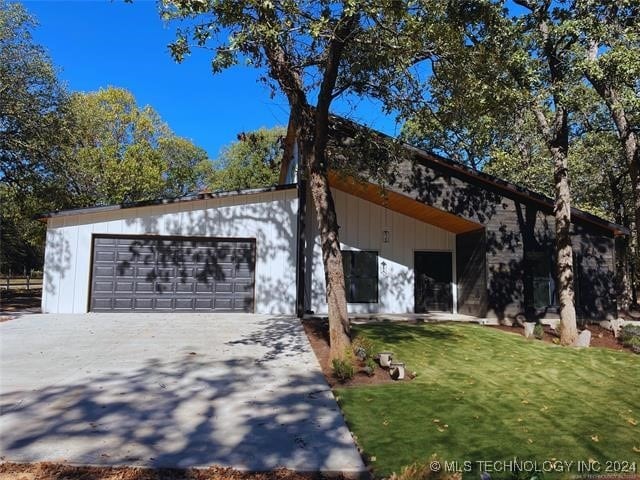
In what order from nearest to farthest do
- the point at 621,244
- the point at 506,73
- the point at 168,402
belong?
the point at 168,402 → the point at 506,73 → the point at 621,244

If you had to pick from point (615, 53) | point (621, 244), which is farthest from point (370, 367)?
point (621, 244)

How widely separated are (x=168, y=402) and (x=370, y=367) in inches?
112

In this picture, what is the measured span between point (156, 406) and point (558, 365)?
6.81 metres

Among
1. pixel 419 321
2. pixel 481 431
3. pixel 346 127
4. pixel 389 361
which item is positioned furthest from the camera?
pixel 419 321

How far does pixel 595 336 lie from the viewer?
11.5 metres

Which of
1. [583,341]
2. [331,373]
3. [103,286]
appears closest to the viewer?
[331,373]

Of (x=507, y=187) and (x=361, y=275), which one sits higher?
(x=507, y=187)

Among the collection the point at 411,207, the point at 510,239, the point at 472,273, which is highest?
the point at 411,207

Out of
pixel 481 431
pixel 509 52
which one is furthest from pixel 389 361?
pixel 509 52

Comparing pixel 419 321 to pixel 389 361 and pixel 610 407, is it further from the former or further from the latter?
pixel 610 407

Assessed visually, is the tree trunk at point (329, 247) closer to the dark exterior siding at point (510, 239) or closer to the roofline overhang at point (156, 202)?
the dark exterior siding at point (510, 239)

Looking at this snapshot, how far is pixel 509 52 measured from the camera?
9.35 meters

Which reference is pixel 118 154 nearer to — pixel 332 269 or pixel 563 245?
pixel 332 269

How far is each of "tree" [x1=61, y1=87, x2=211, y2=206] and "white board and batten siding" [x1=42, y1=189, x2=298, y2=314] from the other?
4.18 metres
